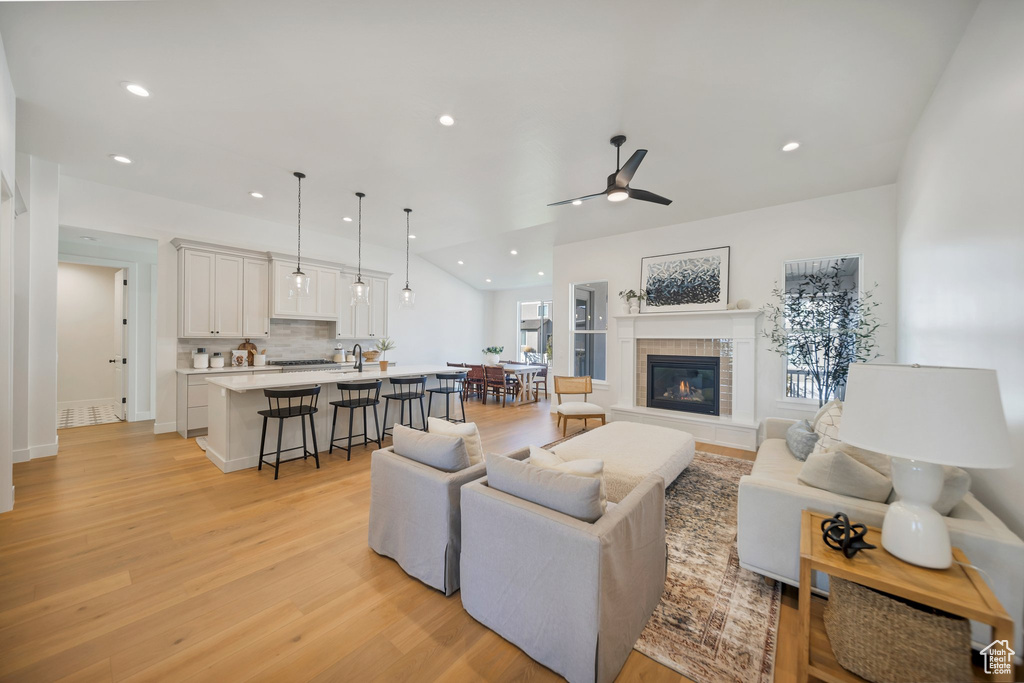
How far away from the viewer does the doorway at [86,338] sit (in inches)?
249

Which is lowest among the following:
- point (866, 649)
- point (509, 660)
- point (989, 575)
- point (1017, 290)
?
point (509, 660)

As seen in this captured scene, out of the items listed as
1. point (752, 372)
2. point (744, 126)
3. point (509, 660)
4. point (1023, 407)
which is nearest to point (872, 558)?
point (1023, 407)

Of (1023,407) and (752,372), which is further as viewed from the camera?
(752,372)

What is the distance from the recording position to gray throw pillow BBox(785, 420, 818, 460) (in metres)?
2.79

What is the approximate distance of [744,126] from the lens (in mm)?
3139

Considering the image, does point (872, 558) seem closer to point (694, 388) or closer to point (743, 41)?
point (743, 41)

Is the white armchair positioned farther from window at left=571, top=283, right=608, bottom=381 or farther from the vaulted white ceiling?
window at left=571, top=283, right=608, bottom=381

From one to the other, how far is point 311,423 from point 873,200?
653 cm

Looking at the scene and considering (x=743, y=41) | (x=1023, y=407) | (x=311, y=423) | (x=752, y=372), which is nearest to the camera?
(x=1023, y=407)

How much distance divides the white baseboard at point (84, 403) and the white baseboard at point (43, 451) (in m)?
2.95

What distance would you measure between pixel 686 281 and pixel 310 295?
19.4 feet

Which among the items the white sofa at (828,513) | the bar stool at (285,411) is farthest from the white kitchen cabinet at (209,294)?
the white sofa at (828,513)

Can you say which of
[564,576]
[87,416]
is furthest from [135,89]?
[87,416]

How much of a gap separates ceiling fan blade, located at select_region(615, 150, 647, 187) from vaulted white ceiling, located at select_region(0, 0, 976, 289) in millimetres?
377
